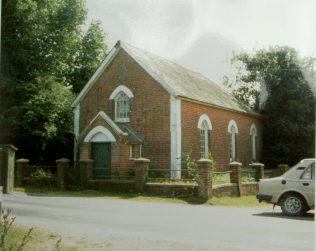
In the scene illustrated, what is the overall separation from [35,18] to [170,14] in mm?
3992

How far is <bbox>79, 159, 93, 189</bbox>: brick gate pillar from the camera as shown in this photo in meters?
15.7

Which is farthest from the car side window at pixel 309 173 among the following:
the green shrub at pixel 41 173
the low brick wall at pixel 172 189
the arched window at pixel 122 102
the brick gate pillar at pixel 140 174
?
the arched window at pixel 122 102

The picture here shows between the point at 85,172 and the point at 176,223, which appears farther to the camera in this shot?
the point at 85,172

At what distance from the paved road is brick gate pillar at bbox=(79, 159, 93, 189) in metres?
4.10

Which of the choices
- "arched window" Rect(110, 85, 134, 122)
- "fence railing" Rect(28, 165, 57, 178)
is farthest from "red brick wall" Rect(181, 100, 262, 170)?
"fence railing" Rect(28, 165, 57, 178)

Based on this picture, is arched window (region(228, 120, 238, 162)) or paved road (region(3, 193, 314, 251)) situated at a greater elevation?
arched window (region(228, 120, 238, 162))

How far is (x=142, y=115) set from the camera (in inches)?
692

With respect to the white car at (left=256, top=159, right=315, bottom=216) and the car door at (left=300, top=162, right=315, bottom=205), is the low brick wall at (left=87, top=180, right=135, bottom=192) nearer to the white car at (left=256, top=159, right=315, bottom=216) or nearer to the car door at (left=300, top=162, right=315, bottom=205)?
the white car at (left=256, top=159, right=315, bottom=216)

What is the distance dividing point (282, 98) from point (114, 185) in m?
8.85

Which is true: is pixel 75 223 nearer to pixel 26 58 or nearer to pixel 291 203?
pixel 26 58

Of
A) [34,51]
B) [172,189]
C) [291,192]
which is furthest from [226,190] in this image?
[34,51]

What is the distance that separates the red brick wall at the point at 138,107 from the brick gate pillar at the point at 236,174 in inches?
212

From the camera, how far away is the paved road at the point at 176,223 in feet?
22.5

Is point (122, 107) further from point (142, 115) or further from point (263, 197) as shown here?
point (263, 197)
